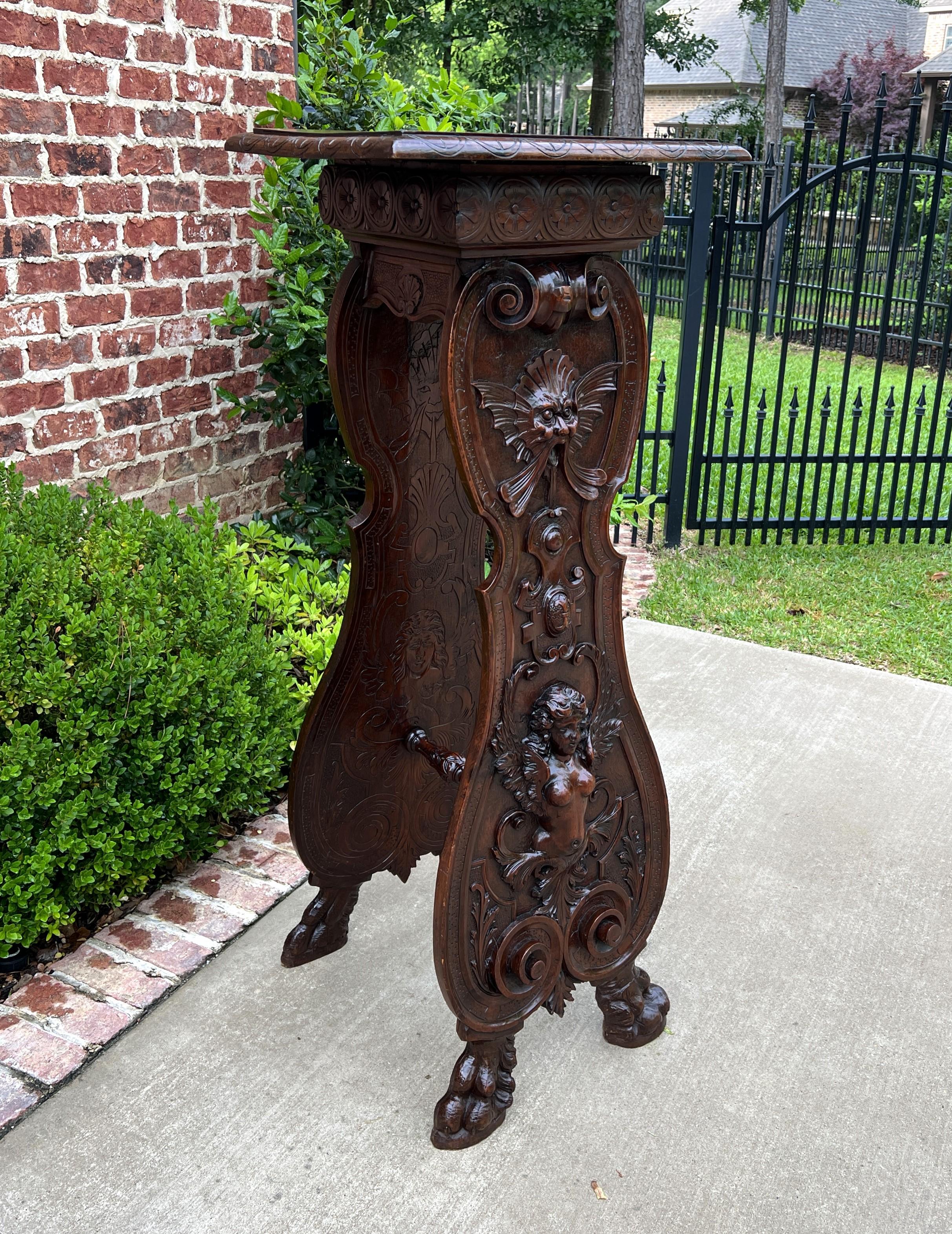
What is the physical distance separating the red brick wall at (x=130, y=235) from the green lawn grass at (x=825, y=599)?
2.28m

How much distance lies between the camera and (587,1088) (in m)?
2.17

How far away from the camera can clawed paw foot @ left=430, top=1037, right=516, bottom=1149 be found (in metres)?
2.01

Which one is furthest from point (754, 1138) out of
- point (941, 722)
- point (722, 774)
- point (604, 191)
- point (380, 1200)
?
point (941, 722)

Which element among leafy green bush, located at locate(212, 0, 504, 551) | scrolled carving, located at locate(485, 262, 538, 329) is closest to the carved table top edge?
scrolled carving, located at locate(485, 262, 538, 329)

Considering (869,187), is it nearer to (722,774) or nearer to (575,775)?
(722,774)

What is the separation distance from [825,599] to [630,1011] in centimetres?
340

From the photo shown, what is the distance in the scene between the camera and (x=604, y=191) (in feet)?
5.65

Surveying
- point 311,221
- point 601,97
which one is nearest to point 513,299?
point 311,221

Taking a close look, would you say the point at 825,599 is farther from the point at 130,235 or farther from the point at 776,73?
the point at 776,73

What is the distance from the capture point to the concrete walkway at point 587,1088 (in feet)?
6.18

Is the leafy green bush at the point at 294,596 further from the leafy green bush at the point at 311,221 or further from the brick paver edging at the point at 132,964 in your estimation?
the brick paver edging at the point at 132,964

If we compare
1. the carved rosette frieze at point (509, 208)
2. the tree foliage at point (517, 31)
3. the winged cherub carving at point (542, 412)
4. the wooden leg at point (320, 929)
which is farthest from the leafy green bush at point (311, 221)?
the tree foliage at point (517, 31)

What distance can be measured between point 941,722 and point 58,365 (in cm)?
317

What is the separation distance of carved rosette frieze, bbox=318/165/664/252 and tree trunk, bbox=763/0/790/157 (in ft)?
58.9
